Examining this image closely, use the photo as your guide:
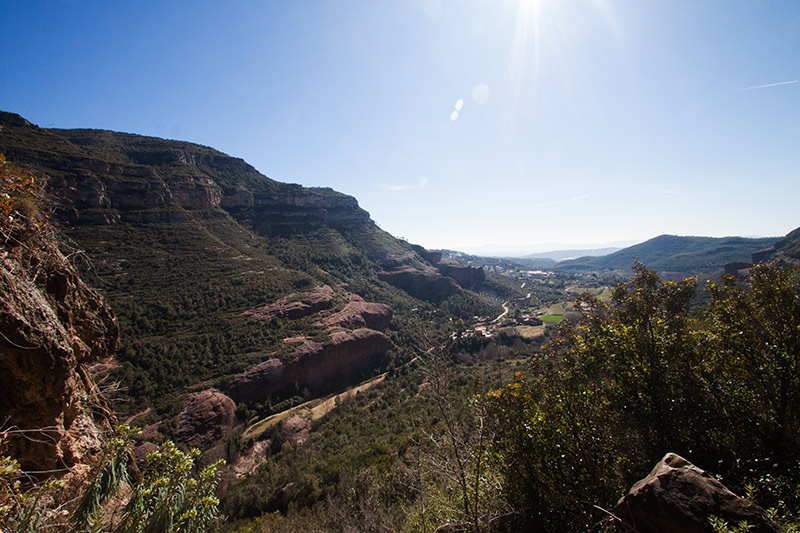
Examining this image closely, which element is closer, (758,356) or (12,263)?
(12,263)

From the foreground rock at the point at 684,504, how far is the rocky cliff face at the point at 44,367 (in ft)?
25.2

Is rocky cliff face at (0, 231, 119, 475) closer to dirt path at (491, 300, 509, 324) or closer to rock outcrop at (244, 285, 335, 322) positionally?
rock outcrop at (244, 285, 335, 322)

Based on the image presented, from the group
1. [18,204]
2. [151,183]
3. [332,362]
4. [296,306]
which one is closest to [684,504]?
[18,204]

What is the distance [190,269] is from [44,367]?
1785 inches

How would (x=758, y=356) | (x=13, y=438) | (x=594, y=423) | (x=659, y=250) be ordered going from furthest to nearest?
(x=659, y=250), (x=594, y=423), (x=758, y=356), (x=13, y=438)

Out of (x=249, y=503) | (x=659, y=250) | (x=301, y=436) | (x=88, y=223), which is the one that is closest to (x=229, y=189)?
(x=88, y=223)

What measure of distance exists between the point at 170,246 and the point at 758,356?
192 feet

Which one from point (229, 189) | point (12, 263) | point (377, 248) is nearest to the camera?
point (12, 263)

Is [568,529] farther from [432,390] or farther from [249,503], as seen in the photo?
[249,503]

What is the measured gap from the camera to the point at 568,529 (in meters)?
6.45

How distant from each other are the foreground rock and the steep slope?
25.3 meters

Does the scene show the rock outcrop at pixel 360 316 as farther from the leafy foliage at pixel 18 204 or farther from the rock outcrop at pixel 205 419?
the leafy foliage at pixel 18 204

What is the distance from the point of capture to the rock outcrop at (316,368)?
33.5 metres

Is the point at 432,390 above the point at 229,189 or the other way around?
the other way around
